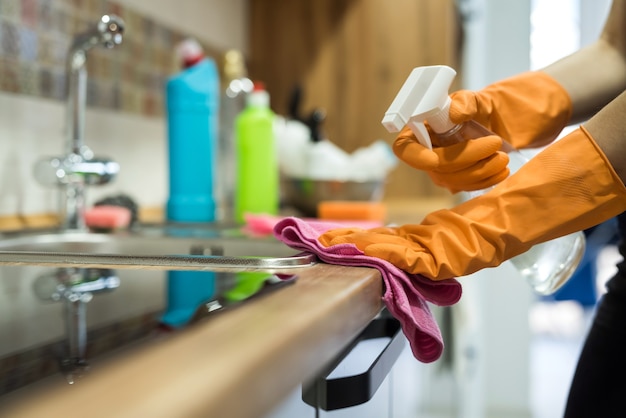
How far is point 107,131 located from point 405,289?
0.95 metres

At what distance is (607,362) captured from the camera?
2.90 feet

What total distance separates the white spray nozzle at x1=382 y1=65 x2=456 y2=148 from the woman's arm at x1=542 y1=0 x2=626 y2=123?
11.6 inches

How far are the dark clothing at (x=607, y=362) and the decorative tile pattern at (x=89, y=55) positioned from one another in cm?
97

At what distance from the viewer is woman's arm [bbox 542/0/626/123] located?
0.83 meters

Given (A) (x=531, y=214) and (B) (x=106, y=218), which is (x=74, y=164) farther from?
(A) (x=531, y=214)

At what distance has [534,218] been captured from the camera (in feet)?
1.90

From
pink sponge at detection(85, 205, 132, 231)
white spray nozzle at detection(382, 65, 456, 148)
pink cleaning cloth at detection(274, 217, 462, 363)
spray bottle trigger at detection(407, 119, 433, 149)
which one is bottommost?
pink cleaning cloth at detection(274, 217, 462, 363)

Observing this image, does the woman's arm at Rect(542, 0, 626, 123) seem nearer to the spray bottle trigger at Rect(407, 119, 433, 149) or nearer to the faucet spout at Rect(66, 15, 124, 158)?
the spray bottle trigger at Rect(407, 119, 433, 149)

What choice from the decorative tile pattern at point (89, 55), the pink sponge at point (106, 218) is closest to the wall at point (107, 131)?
the decorative tile pattern at point (89, 55)

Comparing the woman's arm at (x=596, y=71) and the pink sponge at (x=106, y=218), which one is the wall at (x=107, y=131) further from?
the woman's arm at (x=596, y=71)

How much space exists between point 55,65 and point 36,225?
0.29 metres

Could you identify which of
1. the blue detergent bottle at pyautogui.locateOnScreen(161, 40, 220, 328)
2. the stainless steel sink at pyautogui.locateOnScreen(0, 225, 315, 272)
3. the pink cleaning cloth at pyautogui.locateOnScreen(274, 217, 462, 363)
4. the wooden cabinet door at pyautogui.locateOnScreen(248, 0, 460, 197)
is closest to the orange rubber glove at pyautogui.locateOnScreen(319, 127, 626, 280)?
the pink cleaning cloth at pyautogui.locateOnScreen(274, 217, 462, 363)

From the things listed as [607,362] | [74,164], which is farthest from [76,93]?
[607,362]

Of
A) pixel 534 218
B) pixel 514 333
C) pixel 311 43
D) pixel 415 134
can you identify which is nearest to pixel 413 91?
pixel 415 134
